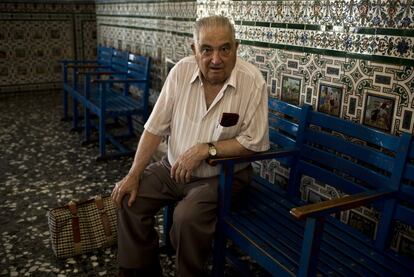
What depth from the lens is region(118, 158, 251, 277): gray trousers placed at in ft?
5.88

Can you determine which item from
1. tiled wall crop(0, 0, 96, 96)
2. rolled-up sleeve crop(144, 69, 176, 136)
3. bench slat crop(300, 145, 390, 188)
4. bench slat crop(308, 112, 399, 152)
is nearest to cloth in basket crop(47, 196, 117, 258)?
rolled-up sleeve crop(144, 69, 176, 136)

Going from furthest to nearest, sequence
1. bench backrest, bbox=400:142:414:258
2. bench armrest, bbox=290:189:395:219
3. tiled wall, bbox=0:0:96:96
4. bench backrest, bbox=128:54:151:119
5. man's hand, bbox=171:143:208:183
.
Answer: tiled wall, bbox=0:0:96:96 → bench backrest, bbox=128:54:151:119 → man's hand, bbox=171:143:208:183 → bench backrest, bbox=400:142:414:258 → bench armrest, bbox=290:189:395:219

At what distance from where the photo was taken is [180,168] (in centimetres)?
190

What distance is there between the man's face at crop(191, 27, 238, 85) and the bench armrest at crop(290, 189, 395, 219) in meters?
0.84

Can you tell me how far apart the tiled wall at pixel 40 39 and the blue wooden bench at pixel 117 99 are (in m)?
2.12

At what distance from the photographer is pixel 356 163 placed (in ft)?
Answer: 6.36

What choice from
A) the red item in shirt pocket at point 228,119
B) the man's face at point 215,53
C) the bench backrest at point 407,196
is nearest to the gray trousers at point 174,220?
the red item in shirt pocket at point 228,119

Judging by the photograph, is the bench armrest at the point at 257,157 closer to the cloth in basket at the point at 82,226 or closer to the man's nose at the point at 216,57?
the man's nose at the point at 216,57

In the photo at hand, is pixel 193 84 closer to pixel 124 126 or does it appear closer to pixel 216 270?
pixel 216 270

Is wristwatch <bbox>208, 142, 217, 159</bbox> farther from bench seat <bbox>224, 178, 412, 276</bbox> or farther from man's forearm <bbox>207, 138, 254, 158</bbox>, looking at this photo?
bench seat <bbox>224, 178, 412, 276</bbox>

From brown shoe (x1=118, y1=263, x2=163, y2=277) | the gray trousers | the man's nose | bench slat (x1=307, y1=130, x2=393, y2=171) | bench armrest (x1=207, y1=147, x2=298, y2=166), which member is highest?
the man's nose

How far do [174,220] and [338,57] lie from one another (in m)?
1.15

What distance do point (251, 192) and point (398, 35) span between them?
997 millimetres

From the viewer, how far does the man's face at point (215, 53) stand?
1.89m
